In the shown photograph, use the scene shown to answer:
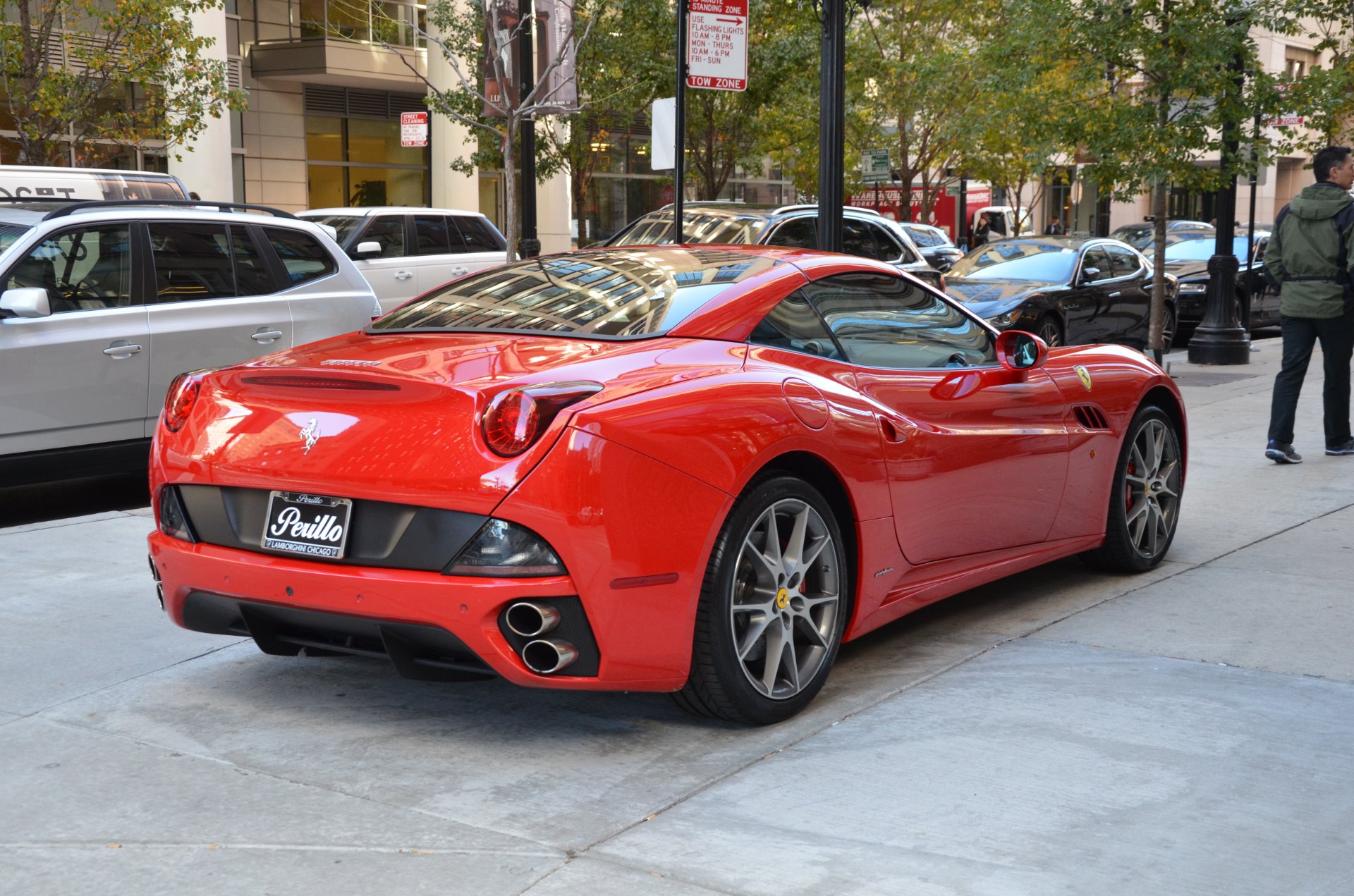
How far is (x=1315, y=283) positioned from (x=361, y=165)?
85.6 ft

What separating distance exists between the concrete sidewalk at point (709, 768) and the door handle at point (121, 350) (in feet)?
8.02

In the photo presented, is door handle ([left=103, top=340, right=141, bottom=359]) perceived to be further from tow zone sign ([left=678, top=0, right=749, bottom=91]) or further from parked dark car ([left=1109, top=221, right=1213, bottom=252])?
parked dark car ([left=1109, top=221, right=1213, bottom=252])

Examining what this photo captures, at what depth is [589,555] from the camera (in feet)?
12.9

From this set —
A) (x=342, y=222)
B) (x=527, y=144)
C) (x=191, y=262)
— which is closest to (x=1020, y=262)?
(x=527, y=144)

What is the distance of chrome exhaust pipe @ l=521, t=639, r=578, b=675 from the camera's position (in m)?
3.96

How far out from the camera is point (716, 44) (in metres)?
10.0

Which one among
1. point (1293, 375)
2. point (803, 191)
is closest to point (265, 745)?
point (1293, 375)

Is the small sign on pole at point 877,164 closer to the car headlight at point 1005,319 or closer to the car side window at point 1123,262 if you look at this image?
the car side window at point 1123,262

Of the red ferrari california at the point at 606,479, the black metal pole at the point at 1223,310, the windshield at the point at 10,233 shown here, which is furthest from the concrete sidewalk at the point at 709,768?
the black metal pole at the point at 1223,310

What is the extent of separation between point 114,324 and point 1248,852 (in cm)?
665

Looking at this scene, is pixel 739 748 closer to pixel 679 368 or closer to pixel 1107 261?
pixel 679 368

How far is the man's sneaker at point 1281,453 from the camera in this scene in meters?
9.87

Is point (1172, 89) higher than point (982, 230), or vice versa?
point (1172, 89)

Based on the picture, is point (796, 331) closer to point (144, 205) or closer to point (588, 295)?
point (588, 295)
